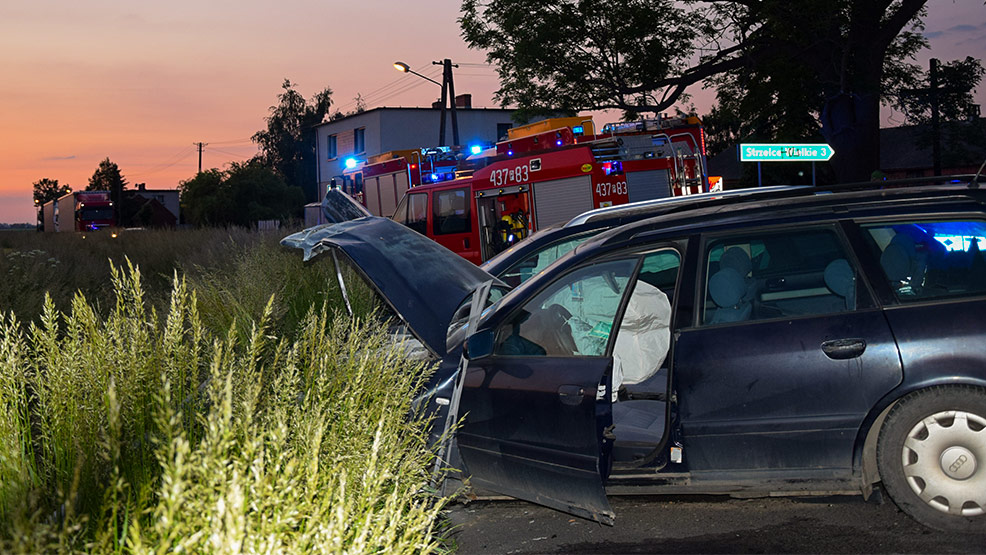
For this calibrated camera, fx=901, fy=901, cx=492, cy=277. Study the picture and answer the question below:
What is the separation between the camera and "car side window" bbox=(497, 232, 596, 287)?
22.7ft

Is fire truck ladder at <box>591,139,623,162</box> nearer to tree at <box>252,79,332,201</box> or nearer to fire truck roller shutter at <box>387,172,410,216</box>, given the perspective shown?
fire truck roller shutter at <box>387,172,410,216</box>

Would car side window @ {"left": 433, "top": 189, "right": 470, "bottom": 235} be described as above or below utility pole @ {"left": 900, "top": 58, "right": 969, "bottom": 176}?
below

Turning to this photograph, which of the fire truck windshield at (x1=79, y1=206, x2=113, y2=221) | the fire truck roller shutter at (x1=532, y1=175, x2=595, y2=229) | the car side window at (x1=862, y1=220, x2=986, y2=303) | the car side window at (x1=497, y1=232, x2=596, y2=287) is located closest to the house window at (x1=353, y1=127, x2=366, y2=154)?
the fire truck windshield at (x1=79, y1=206, x2=113, y2=221)

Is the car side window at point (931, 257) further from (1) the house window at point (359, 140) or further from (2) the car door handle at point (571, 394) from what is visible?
(1) the house window at point (359, 140)

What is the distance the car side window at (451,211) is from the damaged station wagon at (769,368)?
12.4 meters

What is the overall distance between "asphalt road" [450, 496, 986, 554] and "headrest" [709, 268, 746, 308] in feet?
Result: 3.91

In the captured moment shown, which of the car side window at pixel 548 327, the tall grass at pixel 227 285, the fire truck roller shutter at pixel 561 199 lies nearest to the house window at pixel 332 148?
the tall grass at pixel 227 285

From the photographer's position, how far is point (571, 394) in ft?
14.6

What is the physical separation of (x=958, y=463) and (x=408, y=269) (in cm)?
306

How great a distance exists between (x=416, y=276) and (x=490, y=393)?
92cm

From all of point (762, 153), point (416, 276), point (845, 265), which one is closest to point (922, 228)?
point (845, 265)

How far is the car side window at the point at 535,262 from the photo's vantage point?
6934 millimetres

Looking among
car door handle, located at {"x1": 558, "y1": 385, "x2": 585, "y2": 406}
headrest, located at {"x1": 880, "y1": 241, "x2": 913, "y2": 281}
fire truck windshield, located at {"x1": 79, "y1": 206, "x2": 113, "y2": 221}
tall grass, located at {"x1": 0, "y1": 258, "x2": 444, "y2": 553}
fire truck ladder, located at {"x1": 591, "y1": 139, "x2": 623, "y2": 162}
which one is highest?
fire truck windshield, located at {"x1": 79, "y1": 206, "x2": 113, "y2": 221}

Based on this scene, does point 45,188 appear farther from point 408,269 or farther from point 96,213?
point 408,269
